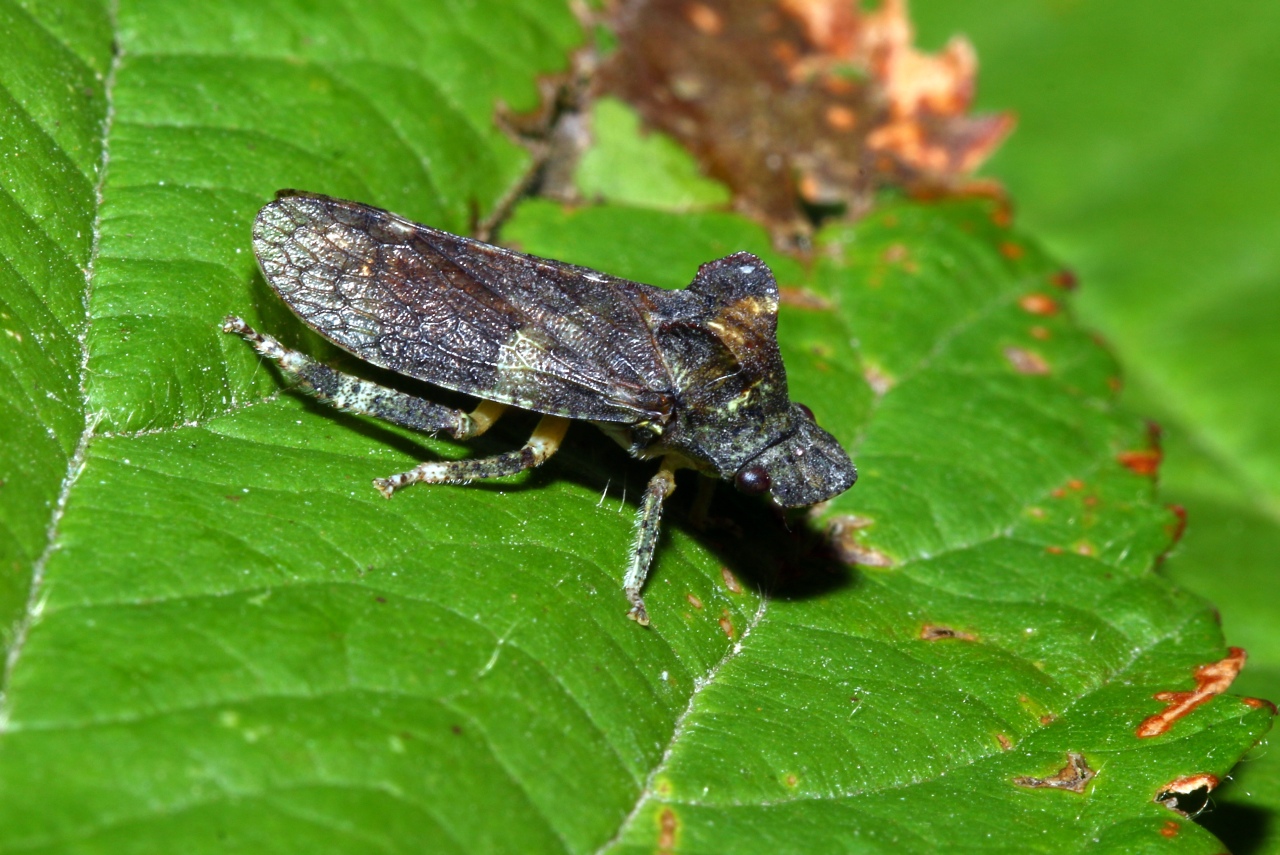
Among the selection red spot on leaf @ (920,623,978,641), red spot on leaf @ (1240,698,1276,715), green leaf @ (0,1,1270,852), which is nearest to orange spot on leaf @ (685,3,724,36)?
green leaf @ (0,1,1270,852)

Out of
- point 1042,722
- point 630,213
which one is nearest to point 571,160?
point 630,213

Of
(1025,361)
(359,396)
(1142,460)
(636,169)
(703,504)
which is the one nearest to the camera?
(359,396)

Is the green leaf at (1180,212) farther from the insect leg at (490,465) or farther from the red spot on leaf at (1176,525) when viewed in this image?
the insect leg at (490,465)

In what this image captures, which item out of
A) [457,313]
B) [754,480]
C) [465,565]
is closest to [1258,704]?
A: [754,480]

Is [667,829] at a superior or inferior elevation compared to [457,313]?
inferior

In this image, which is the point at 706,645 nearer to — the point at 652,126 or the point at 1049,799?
the point at 1049,799

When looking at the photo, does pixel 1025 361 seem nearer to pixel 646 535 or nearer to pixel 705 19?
pixel 646 535

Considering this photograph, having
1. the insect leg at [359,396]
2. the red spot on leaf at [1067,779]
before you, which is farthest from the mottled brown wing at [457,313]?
the red spot on leaf at [1067,779]

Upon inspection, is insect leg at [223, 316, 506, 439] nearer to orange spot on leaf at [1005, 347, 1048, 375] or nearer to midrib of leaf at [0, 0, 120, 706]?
midrib of leaf at [0, 0, 120, 706]
